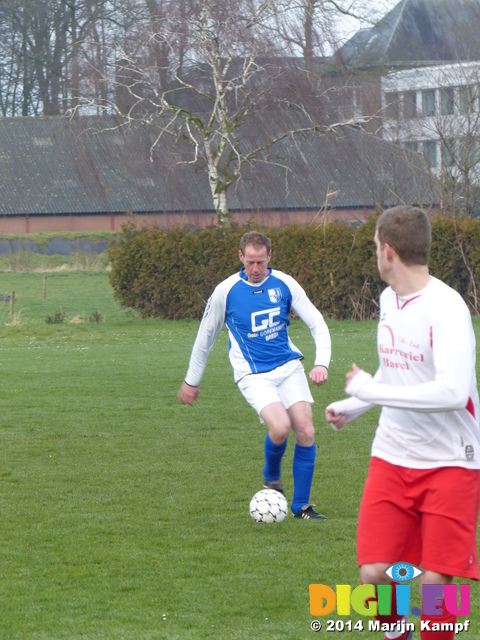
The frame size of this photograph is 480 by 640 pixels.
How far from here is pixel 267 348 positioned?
6809 mm

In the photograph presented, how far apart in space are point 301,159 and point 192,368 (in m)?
29.8

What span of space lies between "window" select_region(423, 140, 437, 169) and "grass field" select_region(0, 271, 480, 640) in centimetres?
1993

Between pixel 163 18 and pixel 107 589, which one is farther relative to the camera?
pixel 163 18

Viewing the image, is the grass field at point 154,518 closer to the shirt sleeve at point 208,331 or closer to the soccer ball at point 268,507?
the soccer ball at point 268,507

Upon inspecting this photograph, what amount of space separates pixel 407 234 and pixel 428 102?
32308mm

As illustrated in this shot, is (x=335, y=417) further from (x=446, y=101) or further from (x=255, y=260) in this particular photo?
(x=446, y=101)

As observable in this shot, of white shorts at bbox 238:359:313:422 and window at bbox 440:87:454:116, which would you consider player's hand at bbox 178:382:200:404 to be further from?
window at bbox 440:87:454:116

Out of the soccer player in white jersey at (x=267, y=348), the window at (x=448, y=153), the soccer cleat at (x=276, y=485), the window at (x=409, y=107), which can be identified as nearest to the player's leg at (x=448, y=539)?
the soccer player in white jersey at (x=267, y=348)

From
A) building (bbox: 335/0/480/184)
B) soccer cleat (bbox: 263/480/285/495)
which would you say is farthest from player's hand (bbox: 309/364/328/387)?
building (bbox: 335/0/480/184)

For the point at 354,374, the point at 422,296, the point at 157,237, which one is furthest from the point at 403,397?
the point at 157,237

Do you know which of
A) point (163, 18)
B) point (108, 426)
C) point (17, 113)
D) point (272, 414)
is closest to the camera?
point (272, 414)

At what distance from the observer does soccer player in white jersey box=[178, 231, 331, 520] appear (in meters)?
6.64

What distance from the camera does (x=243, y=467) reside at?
8.30 metres

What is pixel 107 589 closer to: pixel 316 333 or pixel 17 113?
pixel 316 333
